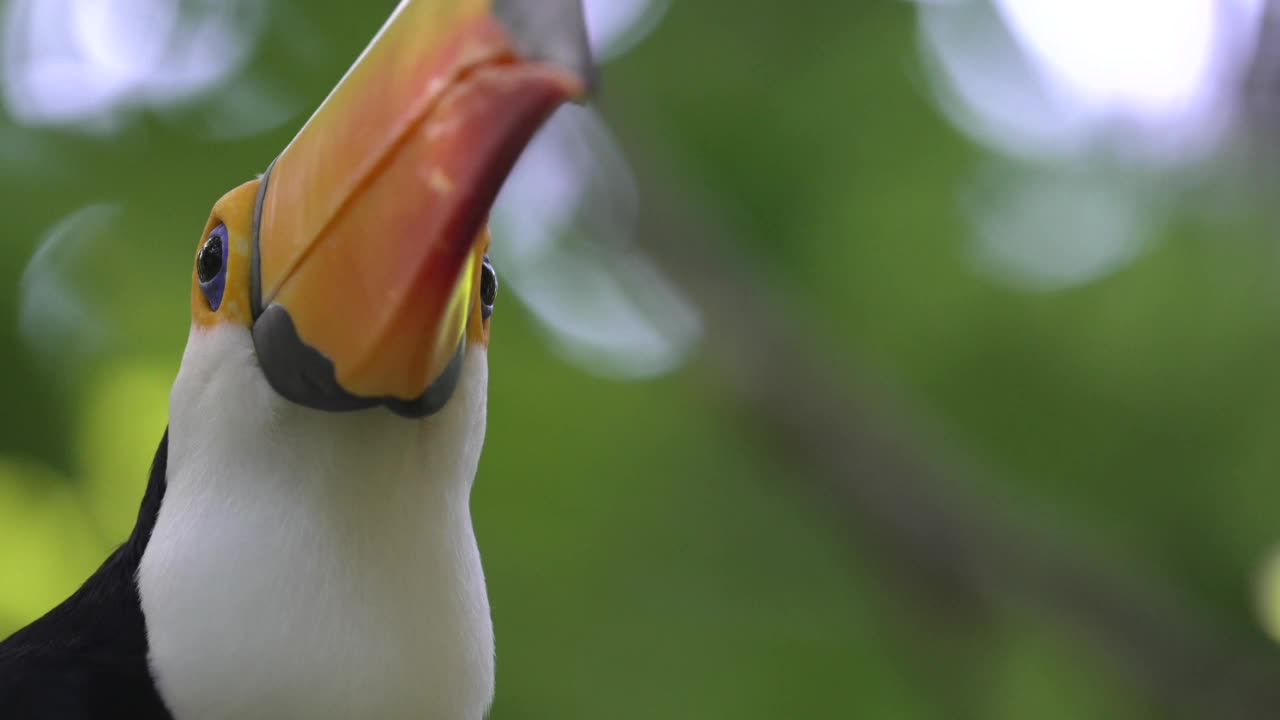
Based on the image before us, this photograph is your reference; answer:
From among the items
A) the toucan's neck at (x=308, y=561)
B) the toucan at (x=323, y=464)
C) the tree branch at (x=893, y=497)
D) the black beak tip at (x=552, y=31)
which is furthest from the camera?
the tree branch at (x=893, y=497)

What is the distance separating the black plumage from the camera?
53.6 inches

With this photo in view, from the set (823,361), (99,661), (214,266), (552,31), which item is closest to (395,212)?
(552,31)

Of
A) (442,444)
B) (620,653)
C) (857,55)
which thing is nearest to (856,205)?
(857,55)

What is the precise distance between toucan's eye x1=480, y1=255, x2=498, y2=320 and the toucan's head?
0.04 feet

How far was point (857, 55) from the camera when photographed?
13.1 feet

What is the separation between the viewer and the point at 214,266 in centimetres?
135

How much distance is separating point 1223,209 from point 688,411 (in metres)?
1.59

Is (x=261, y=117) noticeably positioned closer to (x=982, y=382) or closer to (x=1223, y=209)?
(x=982, y=382)

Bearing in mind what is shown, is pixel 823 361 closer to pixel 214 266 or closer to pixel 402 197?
pixel 214 266

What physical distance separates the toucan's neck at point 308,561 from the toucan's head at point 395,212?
55 mm

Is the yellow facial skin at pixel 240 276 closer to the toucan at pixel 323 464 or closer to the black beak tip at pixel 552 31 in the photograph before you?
the toucan at pixel 323 464

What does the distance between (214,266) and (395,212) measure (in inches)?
12.4

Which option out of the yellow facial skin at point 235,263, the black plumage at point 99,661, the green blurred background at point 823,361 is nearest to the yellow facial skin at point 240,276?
the yellow facial skin at point 235,263

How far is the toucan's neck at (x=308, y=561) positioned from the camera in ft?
4.22
